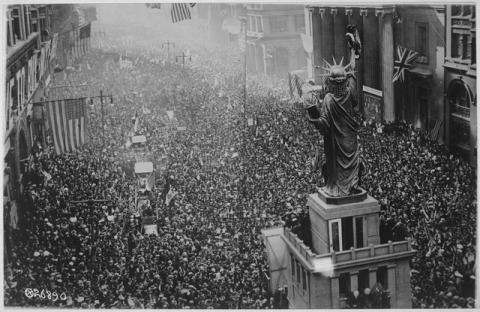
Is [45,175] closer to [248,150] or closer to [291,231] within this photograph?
[248,150]

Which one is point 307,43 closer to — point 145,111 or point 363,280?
point 145,111

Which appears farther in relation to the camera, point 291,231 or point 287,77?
point 287,77

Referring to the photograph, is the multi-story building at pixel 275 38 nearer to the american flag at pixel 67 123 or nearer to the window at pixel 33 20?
the american flag at pixel 67 123

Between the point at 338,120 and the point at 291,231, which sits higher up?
the point at 338,120

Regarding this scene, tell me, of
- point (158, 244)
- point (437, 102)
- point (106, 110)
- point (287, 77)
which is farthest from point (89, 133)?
point (437, 102)

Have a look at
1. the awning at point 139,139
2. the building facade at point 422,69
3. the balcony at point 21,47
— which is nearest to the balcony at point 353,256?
the building facade at point 422,69

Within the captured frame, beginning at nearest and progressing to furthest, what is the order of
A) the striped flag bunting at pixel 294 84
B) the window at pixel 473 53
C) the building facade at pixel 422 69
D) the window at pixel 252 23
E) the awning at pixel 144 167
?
the window at pixel 473 53, the building facade at pixel 422 69, the window at pixel 252 23, the awning at pixel 144 167, the striped flag bunting at pixel 294 84
